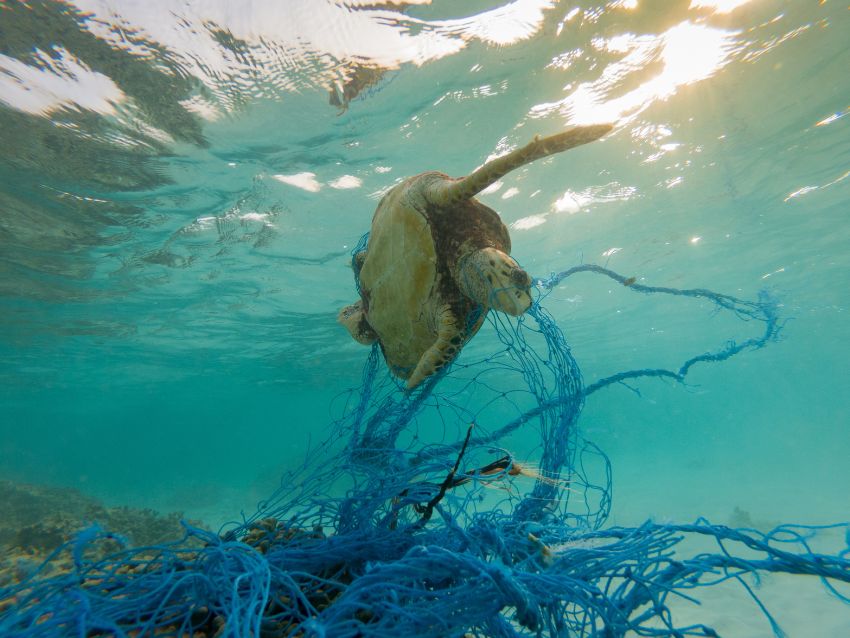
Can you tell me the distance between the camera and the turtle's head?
330 centimetres

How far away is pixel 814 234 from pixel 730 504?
1976 centimetres

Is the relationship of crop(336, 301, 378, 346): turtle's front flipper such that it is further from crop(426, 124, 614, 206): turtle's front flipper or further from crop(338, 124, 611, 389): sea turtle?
crop(426, 124, 614, 206): turtle's front flipper

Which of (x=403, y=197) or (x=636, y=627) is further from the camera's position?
(x=403, y=197)

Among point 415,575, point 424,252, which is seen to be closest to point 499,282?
point 424,252

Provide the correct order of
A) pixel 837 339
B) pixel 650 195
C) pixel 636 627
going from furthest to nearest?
pixel 837 339 → pixel 650 195 → pixel 636 627

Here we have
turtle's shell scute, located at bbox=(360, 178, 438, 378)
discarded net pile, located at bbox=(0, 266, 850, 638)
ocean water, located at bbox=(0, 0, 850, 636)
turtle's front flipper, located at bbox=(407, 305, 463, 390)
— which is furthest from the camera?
ocean water, located at bbox=(0, 0, 850, 636)

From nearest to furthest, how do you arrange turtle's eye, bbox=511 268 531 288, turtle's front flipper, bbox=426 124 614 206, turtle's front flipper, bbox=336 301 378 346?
turtle's front flipper, bbox=426 124 614 206
turtle's eye, bbox=511 268 531 288
turtle's front flipper, bbox=336 301 378 346

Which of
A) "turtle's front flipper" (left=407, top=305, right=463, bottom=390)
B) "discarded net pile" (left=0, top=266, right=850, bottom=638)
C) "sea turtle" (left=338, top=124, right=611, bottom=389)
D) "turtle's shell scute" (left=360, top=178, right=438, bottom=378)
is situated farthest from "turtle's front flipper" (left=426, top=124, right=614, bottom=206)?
"discarded net pile" (left=0, top=266, right=850, bottom=638)

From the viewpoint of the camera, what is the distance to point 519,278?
128 inches

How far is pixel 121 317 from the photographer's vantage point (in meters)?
18.4

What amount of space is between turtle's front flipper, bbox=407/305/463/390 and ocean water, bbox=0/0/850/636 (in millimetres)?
1336

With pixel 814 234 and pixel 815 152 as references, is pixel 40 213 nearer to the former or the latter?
pixel 815 152

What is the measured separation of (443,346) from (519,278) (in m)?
1.13

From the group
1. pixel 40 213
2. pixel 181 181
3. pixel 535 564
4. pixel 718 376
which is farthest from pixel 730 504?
pixel 718 376
